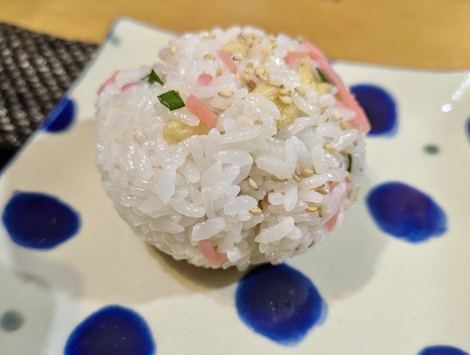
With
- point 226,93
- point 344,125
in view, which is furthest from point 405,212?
point 226,93

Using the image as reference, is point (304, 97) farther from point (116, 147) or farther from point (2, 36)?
point (2, 36)

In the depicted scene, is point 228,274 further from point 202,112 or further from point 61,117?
point 61,117

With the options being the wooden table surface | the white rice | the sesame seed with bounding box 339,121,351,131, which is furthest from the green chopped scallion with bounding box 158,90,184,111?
the wooden table surface

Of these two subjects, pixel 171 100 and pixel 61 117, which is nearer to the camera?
pixel 171 100

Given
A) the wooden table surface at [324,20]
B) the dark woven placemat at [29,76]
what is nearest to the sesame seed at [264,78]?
the dark woven placemat at [29,76]

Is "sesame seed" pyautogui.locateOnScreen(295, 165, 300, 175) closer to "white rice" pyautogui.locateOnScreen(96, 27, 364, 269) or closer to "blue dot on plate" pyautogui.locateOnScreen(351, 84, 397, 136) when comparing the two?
"white rice" pyautogui.locateOnScreen(96, 27, 364, 269)

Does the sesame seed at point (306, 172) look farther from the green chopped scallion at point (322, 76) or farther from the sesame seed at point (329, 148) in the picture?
the green chopped scallion at point (322, 76)
